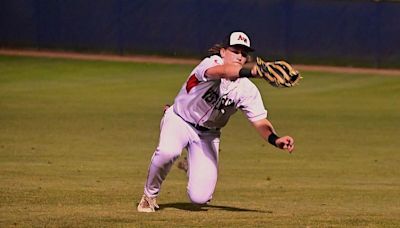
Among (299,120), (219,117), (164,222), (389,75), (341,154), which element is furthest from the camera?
(389,75)

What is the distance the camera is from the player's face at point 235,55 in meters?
10.9

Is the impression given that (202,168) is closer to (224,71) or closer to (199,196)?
(199,196)

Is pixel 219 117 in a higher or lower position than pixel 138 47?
higher

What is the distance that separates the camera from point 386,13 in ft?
129

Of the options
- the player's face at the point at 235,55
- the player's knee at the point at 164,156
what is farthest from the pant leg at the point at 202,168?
the player's face at the point at 235,55

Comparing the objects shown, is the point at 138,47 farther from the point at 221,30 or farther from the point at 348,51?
the point at 348,51

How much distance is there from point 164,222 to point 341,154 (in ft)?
31.0

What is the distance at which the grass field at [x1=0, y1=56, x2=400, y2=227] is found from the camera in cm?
1108

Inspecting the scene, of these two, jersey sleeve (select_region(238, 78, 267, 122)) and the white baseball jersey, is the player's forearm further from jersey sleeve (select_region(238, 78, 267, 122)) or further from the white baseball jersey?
jersey sleeve (select_region(238, 78, 267, 122))

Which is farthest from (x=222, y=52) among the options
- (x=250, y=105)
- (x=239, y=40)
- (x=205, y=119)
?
(x=205, y=119)

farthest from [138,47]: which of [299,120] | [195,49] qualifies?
[299,120]

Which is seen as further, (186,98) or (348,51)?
(348,51)

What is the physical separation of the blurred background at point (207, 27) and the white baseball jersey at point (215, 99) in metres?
28.6

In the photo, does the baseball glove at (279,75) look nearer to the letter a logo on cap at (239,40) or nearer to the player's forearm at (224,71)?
the player's forearm at (224,71)
